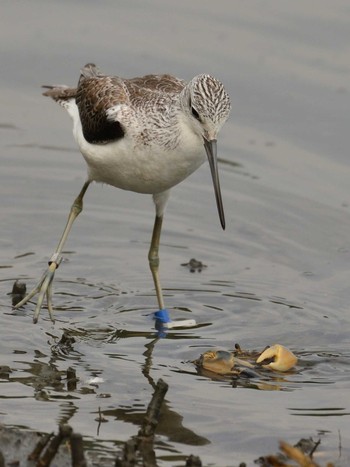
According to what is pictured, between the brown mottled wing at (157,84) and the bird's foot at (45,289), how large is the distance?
160cm

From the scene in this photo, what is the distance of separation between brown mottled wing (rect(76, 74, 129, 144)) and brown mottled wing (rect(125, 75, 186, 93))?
0.31 ft

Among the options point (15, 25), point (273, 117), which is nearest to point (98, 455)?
point (273, 117)

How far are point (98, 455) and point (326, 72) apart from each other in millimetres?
8735

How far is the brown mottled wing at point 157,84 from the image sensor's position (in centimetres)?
1022

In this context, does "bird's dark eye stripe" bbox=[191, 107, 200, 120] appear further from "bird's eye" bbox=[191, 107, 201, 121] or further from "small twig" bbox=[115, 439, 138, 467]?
"small twig" bbox=[115, 439, 138, 467]

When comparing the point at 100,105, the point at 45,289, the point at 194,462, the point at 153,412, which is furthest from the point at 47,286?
the point at 194,462

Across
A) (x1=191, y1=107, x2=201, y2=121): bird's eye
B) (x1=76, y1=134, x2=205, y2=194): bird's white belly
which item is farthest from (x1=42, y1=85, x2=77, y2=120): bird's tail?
(x1=191, y1=107, x2=201, y2=121): bird's eye

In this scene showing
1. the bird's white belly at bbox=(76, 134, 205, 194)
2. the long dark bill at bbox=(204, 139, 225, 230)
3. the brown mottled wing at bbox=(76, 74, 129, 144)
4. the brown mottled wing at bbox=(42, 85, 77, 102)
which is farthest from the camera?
the brown mottled wing at bbox=(42, 85, 77, 102)

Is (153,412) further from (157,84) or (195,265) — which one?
(195,265)

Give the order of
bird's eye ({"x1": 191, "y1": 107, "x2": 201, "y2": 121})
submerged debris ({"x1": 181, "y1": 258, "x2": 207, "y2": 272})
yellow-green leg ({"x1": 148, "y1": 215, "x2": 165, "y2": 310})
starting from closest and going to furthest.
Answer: bird's eye ({"x1": 191, "y1": 107, "x2": 201, "y2": 121})
yellow-green leg ({"x1": 148, "y1": 215, "x2": 165, "y2": 310})
submerged debris ({"x1": 181, "y1": 258, "x2": 207, "y2": 272})

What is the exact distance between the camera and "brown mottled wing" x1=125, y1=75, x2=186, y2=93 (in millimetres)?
10219

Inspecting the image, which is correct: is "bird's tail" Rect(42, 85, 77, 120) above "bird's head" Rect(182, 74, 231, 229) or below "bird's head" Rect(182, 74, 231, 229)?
below

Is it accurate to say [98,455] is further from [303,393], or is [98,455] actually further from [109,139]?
[109,139]

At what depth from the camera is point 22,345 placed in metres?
9.07
